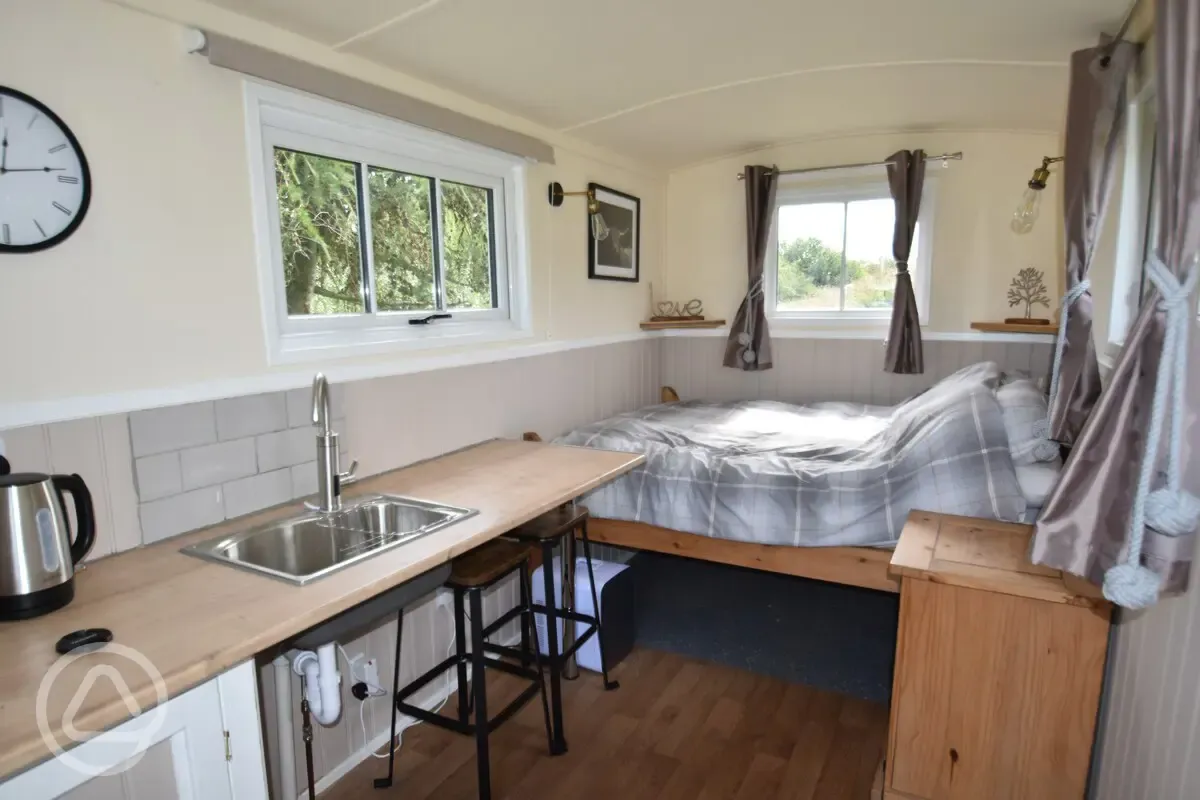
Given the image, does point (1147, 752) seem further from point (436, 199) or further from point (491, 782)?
point (436, 199)

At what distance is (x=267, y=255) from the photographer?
1.82 meters

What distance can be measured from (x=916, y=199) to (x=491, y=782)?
3.26 meters

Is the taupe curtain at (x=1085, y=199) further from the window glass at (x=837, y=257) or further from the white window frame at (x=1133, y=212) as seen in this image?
the window glass at (x=837, y=257)

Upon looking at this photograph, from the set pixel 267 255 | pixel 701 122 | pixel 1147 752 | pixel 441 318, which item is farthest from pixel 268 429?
pixel 701 122

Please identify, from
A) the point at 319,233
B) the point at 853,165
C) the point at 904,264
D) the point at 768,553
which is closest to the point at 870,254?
the point at 904,264

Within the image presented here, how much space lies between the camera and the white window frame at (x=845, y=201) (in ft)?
12.1

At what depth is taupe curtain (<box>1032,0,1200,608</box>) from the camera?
1138 millimetres

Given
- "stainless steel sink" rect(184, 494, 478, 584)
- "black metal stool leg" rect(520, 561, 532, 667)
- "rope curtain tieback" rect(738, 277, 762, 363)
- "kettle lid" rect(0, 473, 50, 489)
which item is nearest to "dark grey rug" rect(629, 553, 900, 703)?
"black metal stool leg" rect(520, 561, 532, 667)

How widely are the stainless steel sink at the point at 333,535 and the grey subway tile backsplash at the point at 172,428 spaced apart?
25 centimetres

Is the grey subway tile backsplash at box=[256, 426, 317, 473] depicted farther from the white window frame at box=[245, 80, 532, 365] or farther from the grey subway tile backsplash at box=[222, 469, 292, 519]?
the white window frame at box=[245, 80, 532, 365]

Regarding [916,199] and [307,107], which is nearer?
[307,107]

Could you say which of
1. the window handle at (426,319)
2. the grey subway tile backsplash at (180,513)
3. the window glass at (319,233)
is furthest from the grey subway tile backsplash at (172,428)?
the window handle at (426,319)

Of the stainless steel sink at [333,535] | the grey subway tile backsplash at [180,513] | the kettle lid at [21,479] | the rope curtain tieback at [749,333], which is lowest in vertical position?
the stainless steel sink at [333,535]

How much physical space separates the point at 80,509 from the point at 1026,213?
399 centimetres
